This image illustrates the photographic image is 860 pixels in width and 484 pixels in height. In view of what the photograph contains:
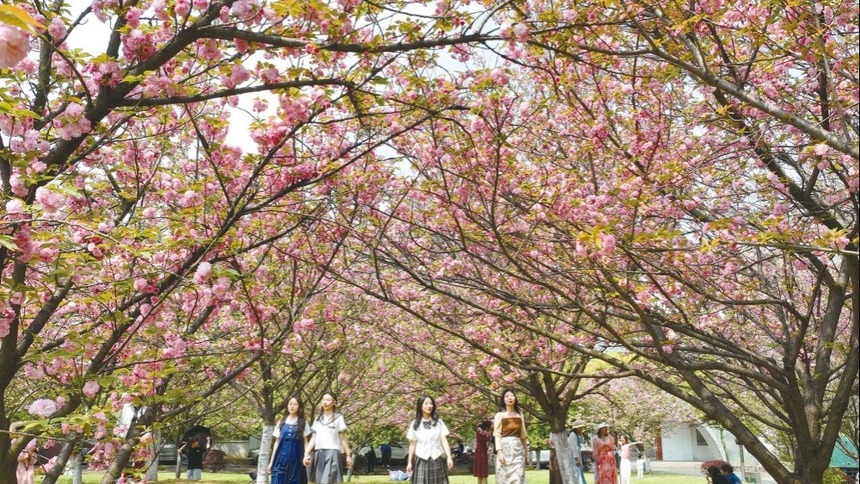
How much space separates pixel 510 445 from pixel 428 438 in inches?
47.3

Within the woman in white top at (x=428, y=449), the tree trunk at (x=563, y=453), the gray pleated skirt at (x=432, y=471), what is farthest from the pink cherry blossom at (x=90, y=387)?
the tree trunk at (x=563, y=453)

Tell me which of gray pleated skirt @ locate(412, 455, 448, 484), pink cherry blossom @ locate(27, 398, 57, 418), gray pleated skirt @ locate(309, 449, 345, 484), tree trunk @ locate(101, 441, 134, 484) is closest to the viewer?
pink cherry blossom @ locate(27, 398, 57, 418)

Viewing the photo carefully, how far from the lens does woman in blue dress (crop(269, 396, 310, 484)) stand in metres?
8.55

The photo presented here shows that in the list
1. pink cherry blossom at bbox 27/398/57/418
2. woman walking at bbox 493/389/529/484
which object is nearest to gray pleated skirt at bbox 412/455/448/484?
woman walking at bbox 493/389/529/484

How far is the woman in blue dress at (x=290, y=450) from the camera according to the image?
28.1 feet

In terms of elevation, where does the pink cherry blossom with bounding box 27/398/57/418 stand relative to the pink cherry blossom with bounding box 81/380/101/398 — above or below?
below

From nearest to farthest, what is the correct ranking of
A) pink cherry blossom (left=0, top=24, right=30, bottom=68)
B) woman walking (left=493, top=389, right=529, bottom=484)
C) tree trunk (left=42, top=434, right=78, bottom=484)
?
pink cherry blossom (left=0, top=24, right=30, bottom=68) < tree trunk (left=42, top=434, right=78, bottom=484) < woman walking (left=493, top=389, right=529, bottom=484)

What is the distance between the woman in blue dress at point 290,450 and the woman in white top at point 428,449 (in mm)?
1315

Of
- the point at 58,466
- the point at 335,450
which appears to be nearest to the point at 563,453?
the point at 335,450

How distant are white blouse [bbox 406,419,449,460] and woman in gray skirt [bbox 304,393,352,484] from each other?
2.71 feet

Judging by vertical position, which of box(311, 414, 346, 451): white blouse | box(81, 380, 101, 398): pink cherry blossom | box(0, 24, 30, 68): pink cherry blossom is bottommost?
box(311, 414, 346, 451): white blouse

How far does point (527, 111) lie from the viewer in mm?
6730

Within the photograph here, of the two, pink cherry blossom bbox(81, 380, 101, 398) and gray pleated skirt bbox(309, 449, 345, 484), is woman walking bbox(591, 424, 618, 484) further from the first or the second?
pink cherry blossom bbox(81, 380, 101, 398)

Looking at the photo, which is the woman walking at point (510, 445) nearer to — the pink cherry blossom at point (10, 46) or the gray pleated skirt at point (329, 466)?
the gray pleated skirt at point (329, 466)
